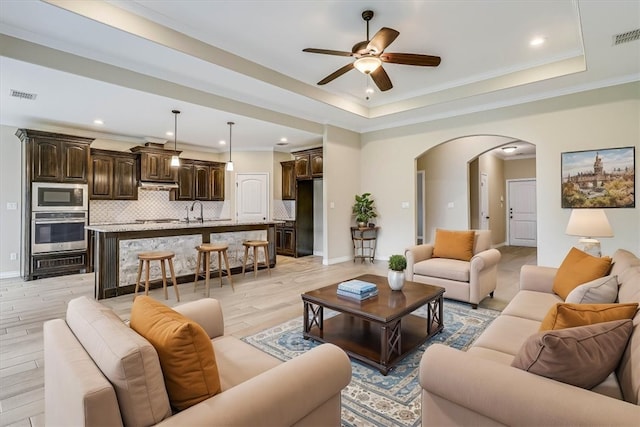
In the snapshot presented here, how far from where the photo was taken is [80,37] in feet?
10.7

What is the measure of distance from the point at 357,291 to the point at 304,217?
213 inches

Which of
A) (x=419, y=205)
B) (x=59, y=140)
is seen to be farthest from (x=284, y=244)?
(x=59, y=140)

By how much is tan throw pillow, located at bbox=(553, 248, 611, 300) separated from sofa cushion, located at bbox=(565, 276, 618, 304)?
1.59 feet

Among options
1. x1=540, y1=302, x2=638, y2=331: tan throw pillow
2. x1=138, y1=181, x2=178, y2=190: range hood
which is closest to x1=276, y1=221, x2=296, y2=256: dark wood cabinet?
x1=138, y1=181, x2=178, y2=190: range hood

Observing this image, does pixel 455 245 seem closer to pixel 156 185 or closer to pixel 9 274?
pixel 156 185

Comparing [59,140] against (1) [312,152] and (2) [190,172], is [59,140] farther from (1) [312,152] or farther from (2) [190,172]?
(1) [312,152]

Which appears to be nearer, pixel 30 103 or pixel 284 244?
pixel 30 103

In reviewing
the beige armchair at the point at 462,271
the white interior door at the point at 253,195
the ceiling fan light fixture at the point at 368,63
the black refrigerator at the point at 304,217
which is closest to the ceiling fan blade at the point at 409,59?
the ceiling fan light fixture at the point at 368,63

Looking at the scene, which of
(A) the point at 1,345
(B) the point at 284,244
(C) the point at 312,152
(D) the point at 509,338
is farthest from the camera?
(B) the point at 284,244

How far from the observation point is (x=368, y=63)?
3.23m

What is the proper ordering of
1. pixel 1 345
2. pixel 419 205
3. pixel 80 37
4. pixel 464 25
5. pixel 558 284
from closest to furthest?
pixel 558 284 < pixel 1 345 < pixel 80 37 < pixel 464 25 < pixel 419 205

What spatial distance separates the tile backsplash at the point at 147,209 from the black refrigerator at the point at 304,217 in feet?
6.60

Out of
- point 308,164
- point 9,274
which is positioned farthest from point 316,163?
point 9,274

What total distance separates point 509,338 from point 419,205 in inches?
282
